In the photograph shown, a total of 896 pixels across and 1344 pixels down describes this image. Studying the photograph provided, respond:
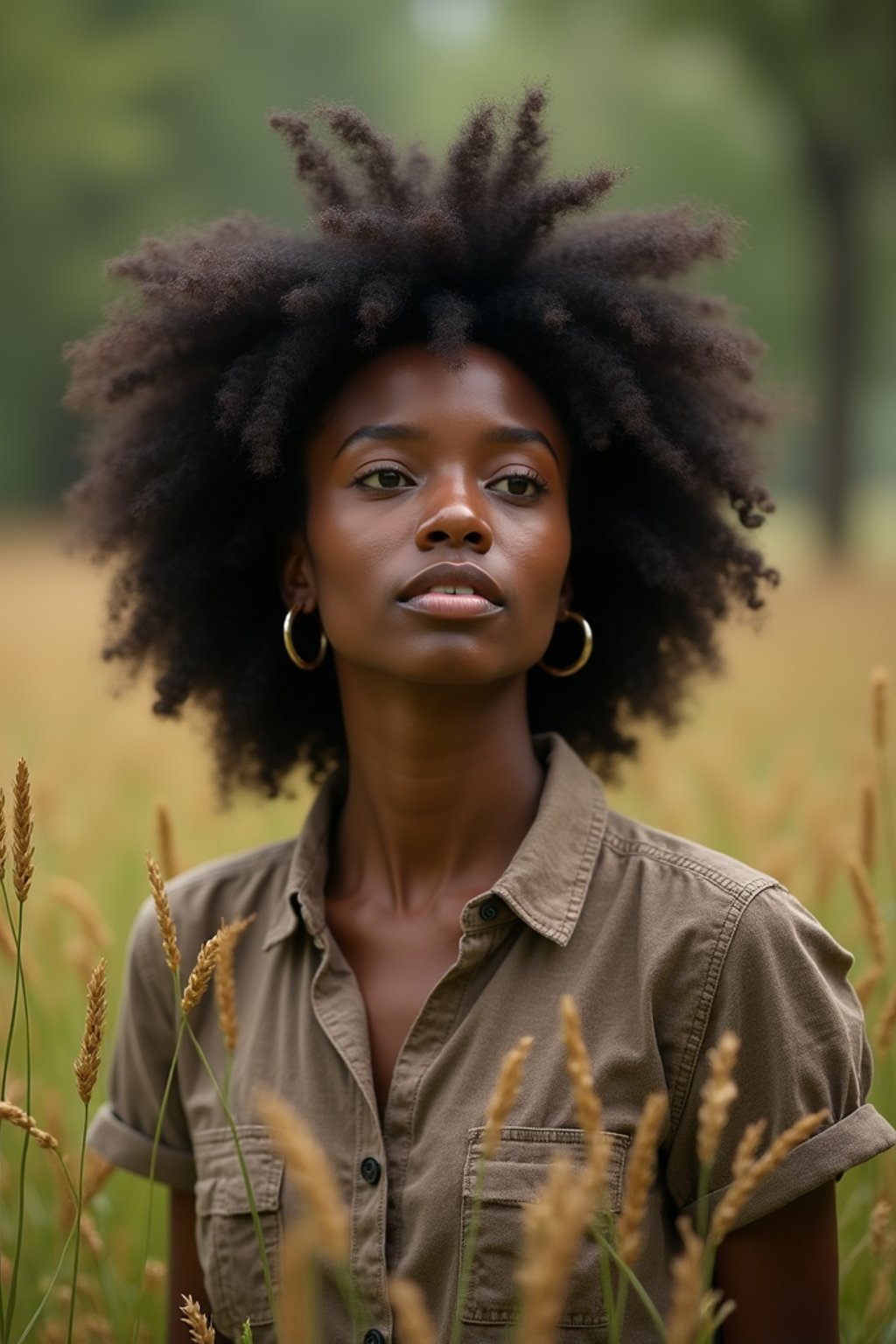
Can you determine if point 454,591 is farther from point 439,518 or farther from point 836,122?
point 836,122

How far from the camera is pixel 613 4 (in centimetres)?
1909

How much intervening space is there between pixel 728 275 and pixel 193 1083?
62.4 ft

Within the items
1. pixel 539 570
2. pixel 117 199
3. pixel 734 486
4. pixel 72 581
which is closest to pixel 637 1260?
pixel 539 570

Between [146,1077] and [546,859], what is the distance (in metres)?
0.82

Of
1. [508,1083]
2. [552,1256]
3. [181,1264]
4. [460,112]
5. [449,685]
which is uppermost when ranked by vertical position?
[460,112]

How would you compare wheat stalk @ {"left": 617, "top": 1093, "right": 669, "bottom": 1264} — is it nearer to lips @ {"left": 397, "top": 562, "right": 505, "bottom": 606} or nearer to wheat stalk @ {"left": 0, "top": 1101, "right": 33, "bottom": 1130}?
wheat stalk @ {"left": 0, "top": 1101, "right": 33, "bottom": 1130}

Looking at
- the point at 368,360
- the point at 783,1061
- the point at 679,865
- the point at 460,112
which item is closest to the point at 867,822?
the point at 679,865

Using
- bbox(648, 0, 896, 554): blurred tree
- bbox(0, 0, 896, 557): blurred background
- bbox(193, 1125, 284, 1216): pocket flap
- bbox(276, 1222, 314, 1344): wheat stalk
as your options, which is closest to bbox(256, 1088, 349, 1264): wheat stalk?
bbox(276, 1222, 314, 1344): wheat stalk

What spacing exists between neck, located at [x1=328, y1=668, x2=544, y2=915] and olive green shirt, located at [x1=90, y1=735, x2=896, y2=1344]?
0.09 metres

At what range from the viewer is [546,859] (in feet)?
7.25

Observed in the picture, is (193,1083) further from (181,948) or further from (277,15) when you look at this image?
(277,15)

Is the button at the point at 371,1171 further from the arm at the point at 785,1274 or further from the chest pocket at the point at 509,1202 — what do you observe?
the arm at the point at 785,1274

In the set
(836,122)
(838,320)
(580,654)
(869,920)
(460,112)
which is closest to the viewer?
(869,920)

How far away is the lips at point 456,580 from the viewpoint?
2.14 meters
